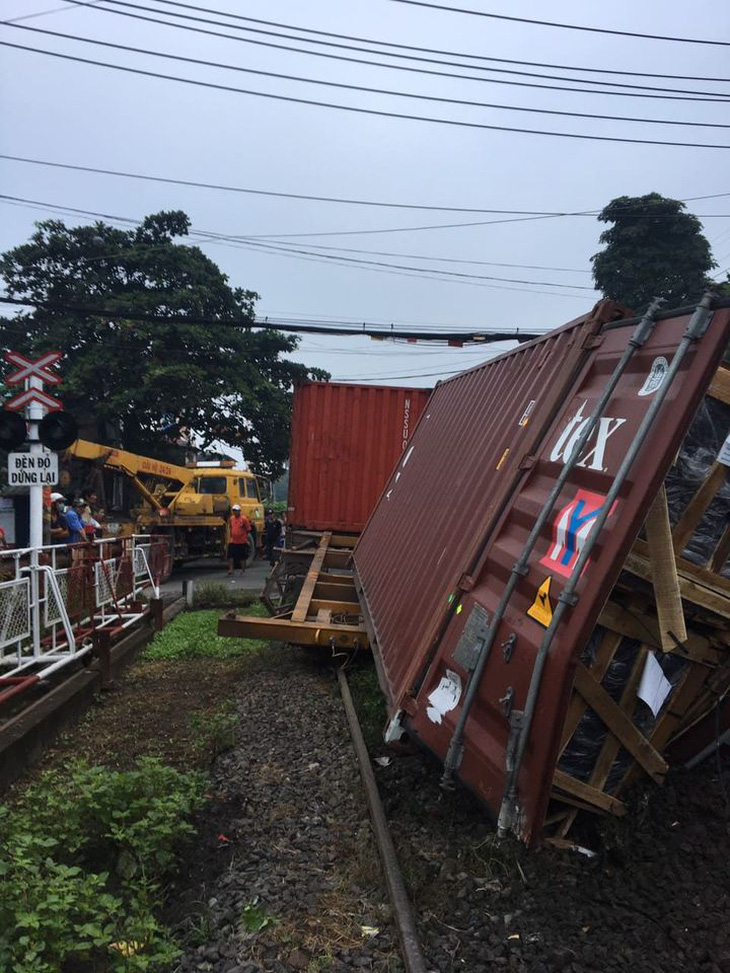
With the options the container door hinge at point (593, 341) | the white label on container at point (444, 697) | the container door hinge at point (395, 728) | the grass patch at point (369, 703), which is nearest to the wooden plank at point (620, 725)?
the white label on container at point (444, 697)

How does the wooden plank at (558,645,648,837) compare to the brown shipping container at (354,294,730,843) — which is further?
the wooden plank at (558,645,648,837)

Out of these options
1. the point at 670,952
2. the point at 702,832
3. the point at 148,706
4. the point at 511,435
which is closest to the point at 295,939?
the point at 670,952

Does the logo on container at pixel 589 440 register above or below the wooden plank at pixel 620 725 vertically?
above

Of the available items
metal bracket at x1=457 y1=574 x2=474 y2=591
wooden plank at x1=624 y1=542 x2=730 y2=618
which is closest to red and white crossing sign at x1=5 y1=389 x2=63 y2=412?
metal bracket at x1=457 y1=574 x2=474 y2=591

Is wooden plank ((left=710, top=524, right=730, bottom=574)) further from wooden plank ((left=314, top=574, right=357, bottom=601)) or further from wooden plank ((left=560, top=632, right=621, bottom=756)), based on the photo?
wooden plank ((left=314, top=574, right=357, bottom=601))

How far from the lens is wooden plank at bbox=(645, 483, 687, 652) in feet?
8.89

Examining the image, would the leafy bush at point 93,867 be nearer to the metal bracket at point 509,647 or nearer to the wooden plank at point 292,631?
the metal bracket at point 509,647

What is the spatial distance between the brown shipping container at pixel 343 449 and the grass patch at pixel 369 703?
4.54 meters

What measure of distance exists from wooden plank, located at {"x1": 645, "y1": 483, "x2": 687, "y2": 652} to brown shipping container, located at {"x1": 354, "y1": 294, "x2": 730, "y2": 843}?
0.70 feet

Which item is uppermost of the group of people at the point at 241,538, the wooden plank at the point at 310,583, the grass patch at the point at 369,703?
the wooden plank at the point at 310,583

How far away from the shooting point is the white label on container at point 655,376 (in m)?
2.91

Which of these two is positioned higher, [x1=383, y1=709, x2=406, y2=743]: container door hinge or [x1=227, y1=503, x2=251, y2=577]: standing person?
[x1=383, y1=709, x2=406, y2=743]: container door hinge

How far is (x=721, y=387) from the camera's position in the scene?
303 centimetres

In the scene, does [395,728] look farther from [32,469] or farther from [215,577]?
[215,577]
